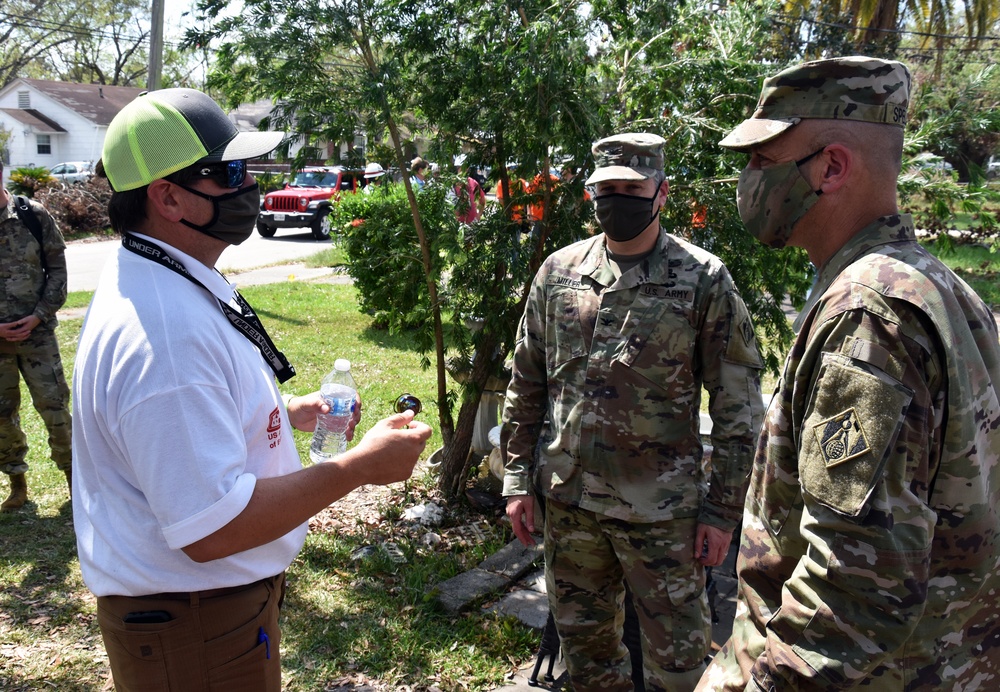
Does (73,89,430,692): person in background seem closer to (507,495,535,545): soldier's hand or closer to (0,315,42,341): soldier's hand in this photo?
(507,495,535,545): soldier's hand

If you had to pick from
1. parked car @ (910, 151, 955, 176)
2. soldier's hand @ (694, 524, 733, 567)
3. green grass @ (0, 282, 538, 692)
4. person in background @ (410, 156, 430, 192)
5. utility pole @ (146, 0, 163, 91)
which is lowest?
green grass @ (0, 282, 538, 692)

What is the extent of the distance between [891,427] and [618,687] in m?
2.13

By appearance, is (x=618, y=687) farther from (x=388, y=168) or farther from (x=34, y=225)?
(x=34, y=225)

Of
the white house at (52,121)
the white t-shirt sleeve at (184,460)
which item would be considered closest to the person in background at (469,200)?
the white t-shirt sleeve at (184,460)

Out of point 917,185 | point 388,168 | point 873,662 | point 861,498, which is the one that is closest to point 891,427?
point 861,498

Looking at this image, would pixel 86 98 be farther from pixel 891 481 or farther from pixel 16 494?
pixel 891 481

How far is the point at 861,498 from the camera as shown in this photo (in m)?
1.51

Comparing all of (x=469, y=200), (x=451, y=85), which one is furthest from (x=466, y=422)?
(x=451, y=85)

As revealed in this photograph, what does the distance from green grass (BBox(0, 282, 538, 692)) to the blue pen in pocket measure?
1.54 meters

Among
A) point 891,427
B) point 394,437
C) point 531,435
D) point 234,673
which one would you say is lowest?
point 234,673

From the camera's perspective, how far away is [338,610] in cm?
418

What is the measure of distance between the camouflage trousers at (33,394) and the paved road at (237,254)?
8246mm

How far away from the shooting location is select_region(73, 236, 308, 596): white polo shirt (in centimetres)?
174

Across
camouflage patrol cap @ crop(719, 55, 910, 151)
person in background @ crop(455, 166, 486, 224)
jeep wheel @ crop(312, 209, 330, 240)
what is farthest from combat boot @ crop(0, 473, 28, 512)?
jeep wheel @ crop(312, 209, 330, 240)
